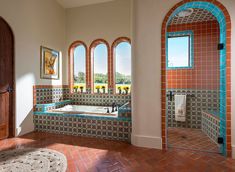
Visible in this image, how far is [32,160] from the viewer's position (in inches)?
96.0

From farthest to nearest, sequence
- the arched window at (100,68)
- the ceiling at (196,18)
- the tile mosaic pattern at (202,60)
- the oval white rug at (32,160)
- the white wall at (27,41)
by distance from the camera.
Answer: the arched window at (100,68), the tile mosaic pattern at (202,60), the ceiling at (196,18), the white wall at (27,41), the oval white rug at (32,160)

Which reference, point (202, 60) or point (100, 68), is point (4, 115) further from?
point (202, 60)

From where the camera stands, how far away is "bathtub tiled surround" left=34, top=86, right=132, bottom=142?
3.33m

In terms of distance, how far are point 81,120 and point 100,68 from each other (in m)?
2.19

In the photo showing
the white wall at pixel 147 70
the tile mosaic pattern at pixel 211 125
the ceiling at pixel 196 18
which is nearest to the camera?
the white wall at pixel 147 70

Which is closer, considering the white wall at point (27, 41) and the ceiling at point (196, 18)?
the white wall at point (27, 41)

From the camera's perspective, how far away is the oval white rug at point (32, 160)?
2.22 m

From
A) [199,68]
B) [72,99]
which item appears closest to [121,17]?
[199,68]

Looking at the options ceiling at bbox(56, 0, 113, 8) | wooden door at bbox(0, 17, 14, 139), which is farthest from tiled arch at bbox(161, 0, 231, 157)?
wooden door at bbox(0, 17, 14, 139)

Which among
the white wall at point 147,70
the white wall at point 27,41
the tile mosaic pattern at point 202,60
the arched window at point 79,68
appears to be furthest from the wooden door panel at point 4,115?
the tile mosaic pattern at point 202,60

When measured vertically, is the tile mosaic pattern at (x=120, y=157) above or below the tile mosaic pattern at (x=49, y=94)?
below

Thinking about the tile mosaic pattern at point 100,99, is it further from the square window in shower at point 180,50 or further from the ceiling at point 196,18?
the ceiling at point 196,18

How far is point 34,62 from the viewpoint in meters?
4.20

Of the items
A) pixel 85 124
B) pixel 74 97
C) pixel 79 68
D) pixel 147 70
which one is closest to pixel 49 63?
pixel 79 68
